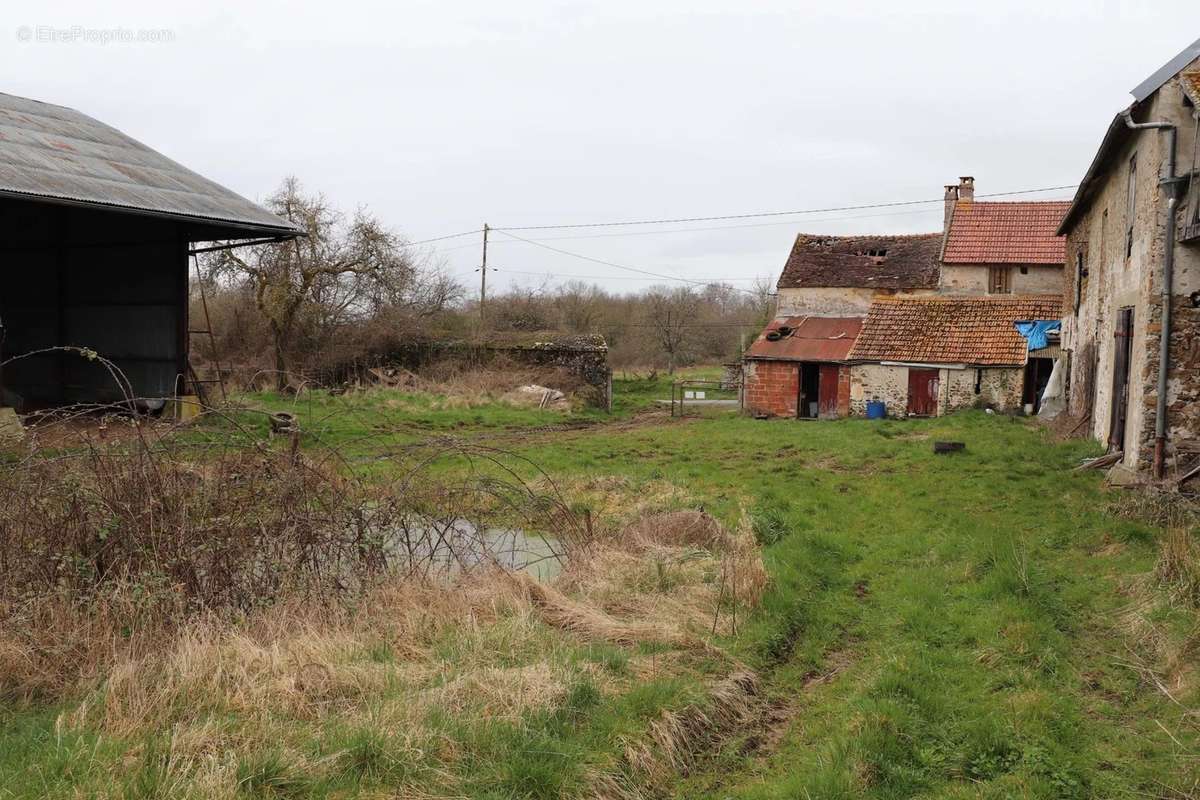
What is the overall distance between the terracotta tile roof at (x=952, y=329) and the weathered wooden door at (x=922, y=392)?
37 cm

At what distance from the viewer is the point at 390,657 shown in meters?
6.07

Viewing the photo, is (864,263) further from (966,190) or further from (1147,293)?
(1147,293)

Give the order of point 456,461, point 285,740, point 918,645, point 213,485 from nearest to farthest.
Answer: point 285,740
point 918,645
point 213,485
point 456,461

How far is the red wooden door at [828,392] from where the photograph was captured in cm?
2681

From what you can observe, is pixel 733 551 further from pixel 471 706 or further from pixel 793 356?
pixel 793 356

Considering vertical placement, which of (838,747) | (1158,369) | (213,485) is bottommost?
(838,747)

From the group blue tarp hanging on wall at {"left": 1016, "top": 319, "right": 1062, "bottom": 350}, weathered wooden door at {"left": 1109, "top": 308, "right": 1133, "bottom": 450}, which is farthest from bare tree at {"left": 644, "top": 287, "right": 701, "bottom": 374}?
weathered wooden door at {"left": 1109, "top": 308, "right": 1133, "bottom": 450}

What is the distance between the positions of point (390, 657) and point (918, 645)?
3798 millimetres

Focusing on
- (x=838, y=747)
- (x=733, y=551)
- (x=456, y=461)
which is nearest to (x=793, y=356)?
(x=456, y=461)

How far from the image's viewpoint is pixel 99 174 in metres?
17.4

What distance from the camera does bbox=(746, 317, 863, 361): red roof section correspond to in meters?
27.4

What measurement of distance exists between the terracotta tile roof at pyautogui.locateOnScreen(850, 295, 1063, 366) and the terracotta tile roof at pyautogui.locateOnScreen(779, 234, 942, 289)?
1.54 m

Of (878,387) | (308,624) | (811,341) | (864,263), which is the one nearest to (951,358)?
(878,387)

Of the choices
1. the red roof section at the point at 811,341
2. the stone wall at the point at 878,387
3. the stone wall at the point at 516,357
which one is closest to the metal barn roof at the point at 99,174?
the stone wall at the point at 516,357
